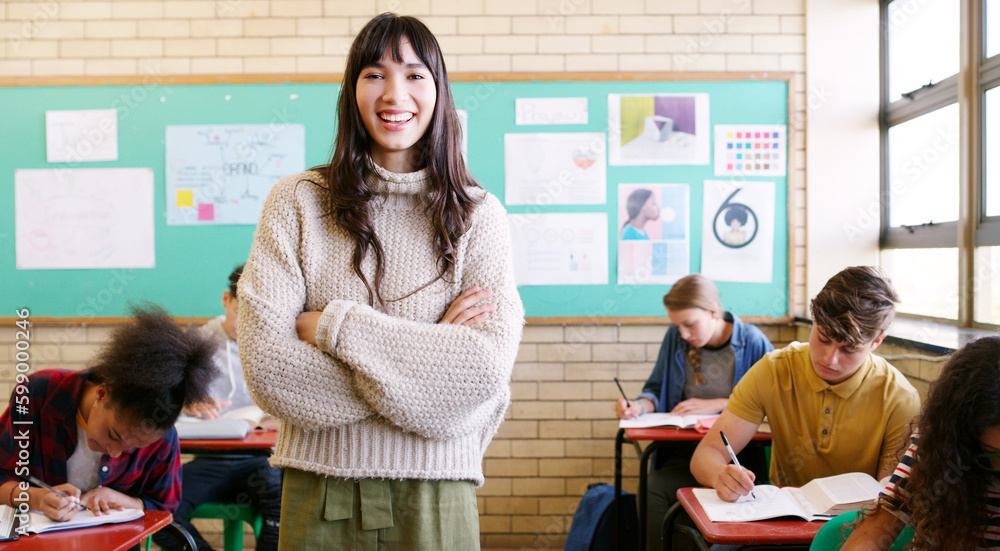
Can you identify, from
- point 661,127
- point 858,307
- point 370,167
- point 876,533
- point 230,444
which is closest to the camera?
point 370,167

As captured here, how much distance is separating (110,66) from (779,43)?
134 inches

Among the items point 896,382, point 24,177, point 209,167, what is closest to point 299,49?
point 209,167

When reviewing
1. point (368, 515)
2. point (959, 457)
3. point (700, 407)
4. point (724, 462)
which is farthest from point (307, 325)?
point (700, 407)

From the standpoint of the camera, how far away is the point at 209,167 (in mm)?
3629

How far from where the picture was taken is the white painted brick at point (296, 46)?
3.64 m

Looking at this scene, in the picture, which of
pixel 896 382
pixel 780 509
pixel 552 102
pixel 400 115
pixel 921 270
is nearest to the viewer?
pixel 400 115

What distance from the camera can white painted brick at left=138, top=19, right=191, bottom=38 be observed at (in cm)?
364

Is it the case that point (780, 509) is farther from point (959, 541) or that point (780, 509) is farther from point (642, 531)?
point (642, 531)

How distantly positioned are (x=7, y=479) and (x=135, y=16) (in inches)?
106

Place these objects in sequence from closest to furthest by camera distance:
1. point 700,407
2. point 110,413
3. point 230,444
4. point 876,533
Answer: point 876,533 < point 110,413 < point 230,444 < point 700,407

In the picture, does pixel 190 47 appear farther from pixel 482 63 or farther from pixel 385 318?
pixel 385 318

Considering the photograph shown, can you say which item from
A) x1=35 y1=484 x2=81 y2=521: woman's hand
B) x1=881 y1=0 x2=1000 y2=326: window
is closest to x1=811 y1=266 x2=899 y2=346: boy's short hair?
x1=881 y1=0 x2=1000 y2=326: window

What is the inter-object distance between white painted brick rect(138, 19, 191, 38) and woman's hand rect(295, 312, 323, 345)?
3.00 metres

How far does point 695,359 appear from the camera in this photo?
3164 millimetres
